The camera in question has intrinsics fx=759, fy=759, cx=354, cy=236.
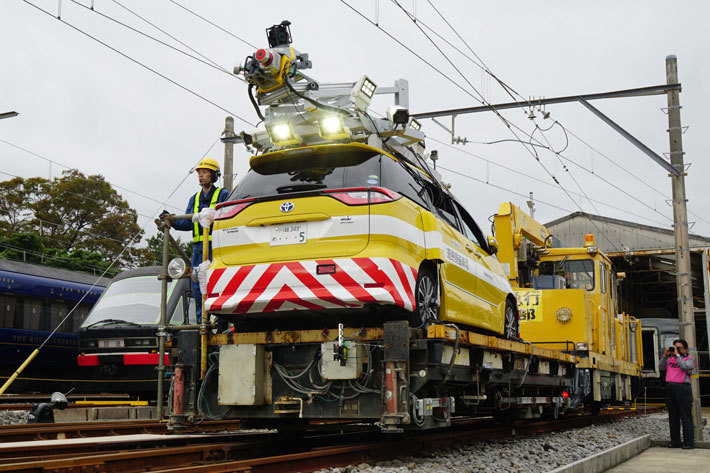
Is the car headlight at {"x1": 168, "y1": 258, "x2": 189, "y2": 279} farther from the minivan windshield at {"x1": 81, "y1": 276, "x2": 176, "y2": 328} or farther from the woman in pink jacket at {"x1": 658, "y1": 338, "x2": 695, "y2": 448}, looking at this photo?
the woman in pink jacket at {"x1": 658, "y1": 338, "x2": 695, "y2": 448}

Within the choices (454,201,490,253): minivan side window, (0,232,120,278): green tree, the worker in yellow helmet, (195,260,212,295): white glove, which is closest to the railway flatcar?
(195,260,212,295): white glove

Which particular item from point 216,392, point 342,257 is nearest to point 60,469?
point 216,392

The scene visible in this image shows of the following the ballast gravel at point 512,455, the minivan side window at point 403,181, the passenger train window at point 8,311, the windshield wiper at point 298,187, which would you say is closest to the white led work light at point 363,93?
the minivan side window at point 403,181

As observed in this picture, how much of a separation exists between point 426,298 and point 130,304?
8653mm

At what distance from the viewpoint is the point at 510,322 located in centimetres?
970

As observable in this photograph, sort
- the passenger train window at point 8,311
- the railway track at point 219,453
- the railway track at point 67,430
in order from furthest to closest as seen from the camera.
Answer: the passenger train window at point 8,311 < the railway track at point 67,430 < the railway track at point 219,453

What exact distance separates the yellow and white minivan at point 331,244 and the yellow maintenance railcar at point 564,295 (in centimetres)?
642

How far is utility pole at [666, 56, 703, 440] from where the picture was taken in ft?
42.7

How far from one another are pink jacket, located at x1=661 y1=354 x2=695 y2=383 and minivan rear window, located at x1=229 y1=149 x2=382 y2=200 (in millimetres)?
7054

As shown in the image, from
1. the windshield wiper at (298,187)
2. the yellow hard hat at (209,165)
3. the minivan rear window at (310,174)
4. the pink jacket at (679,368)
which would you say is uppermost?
the yellow hard hat at (209,165)

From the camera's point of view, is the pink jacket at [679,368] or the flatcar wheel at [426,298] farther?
the pink jacket at [679,368]

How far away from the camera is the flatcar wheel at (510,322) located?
9.56 metres

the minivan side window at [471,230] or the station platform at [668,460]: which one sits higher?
the minivan side window at [471,230]

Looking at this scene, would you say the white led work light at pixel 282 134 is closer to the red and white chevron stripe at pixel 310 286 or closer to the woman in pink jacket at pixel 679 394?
the red and white chevron stripe at pixel 310 286
